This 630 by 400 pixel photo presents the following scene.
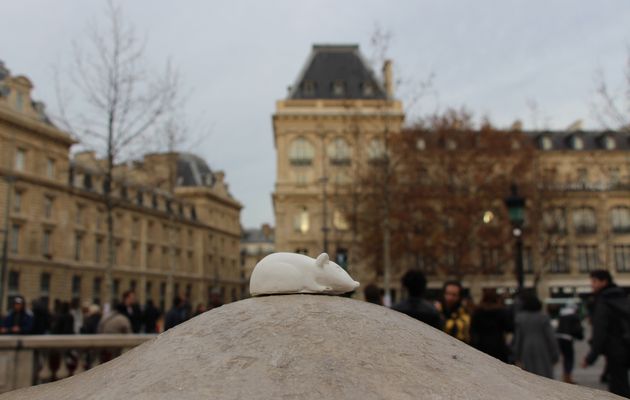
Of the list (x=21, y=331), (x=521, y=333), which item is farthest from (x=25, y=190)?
(x=521, y=333)

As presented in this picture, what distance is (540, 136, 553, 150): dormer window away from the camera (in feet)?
170

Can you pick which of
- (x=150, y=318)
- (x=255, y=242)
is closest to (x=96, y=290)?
(x=150, y=318)

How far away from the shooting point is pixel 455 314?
6352 millimetres

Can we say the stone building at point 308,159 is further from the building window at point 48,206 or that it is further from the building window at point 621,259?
the building window at point 621,259

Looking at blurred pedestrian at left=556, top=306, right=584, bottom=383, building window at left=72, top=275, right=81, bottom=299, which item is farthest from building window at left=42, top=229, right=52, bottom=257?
blurred pedestrian at left=556, top=306, right=584, bottom=383

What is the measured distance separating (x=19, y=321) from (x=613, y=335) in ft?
32.1

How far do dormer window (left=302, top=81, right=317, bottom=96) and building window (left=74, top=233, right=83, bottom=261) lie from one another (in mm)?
21262

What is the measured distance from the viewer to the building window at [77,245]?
4525 cm

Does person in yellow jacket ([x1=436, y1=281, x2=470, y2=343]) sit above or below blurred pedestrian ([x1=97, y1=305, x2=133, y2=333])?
above

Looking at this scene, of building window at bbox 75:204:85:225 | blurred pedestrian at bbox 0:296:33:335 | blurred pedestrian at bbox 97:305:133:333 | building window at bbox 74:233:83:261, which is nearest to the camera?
blurred pedestrian at bbox 97:305:133:333

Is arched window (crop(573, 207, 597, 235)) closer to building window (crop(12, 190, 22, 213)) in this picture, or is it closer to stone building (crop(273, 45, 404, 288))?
stone building (crop(273, 45, 404, 288))

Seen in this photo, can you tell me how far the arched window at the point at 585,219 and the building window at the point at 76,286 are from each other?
38.3 m

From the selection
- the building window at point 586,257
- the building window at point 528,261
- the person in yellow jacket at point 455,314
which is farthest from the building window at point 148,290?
the person in yellow jacket at point 455,314

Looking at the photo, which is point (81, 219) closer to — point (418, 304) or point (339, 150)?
point (339, 150)
